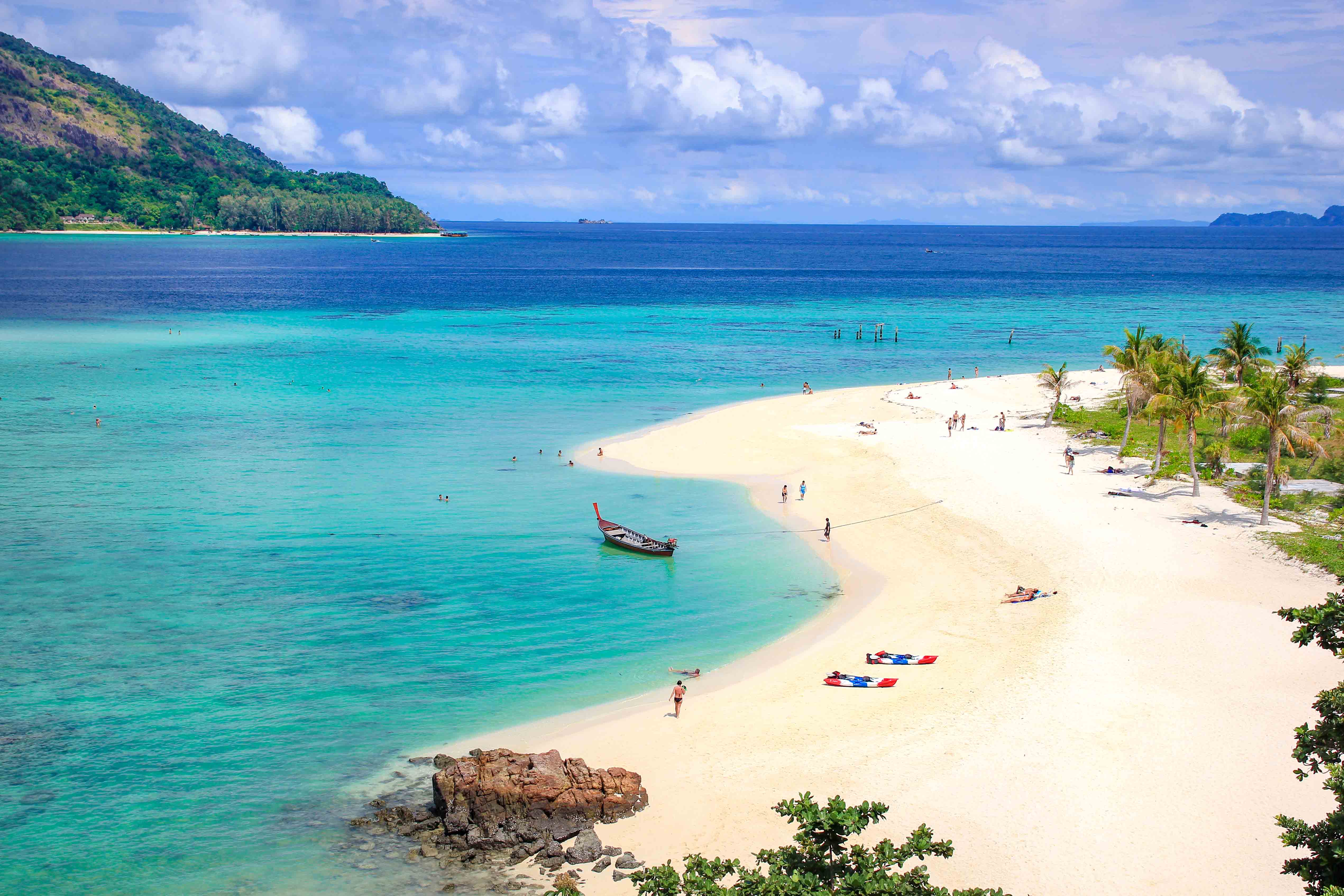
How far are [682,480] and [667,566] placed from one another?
44.8 feet

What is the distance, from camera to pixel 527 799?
77.9 ft

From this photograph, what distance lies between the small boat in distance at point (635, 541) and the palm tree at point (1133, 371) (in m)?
30.3

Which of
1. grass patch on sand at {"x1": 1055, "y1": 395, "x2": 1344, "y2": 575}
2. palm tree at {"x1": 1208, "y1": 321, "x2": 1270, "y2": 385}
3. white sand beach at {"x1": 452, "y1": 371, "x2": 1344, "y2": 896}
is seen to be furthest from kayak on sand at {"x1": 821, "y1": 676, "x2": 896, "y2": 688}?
palm tree at {"x1": 1208, "y1": 321, "x2": 1270, "y2": 385}

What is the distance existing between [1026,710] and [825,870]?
15160mm

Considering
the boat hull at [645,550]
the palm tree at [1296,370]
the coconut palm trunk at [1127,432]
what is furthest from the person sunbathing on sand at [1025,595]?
the palm tree at [1296,370]

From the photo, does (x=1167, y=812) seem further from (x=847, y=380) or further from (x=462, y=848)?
(x=847, y=380)

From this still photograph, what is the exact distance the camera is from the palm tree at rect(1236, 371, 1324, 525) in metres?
43.2

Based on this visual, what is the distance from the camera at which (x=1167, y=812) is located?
77.8 ft

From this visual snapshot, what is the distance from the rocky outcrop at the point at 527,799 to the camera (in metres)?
23.5

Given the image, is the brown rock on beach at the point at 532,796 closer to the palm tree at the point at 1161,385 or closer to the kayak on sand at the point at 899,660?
the kayak on sand at the point at 899,660

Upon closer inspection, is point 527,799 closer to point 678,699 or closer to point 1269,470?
point 678,699

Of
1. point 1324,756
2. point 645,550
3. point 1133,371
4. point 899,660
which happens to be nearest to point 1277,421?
point 1133,371

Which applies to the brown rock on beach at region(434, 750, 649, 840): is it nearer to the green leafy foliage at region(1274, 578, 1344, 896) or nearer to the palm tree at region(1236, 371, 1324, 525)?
the green leafy foliage at region(1274, 578, 1344, 896)

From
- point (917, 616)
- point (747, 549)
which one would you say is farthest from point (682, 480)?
point (917, 616)
